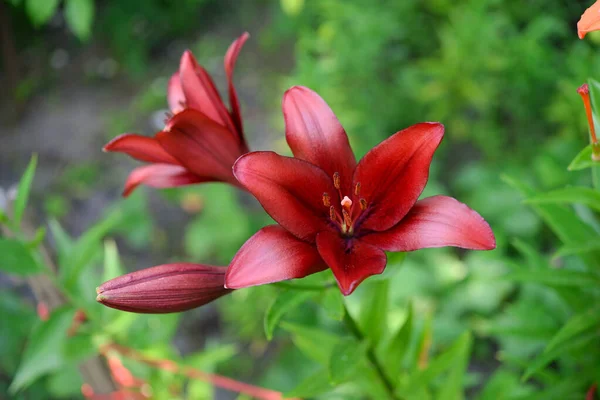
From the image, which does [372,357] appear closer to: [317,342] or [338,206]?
[317,342]

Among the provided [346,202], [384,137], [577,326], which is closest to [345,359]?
[346,202]

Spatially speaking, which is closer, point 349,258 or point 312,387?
point 349,258

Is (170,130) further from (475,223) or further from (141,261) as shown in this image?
(141,261)

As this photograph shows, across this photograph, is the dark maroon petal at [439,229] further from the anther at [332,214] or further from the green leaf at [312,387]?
the green leaf at [312,387]

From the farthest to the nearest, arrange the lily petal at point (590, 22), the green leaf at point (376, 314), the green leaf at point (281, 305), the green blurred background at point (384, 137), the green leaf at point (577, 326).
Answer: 1. the green blurred background at point (384, 137)
2. the green leaf at point (376, 314)
3. the green leaf at point (577, 326)
4. the green leaf at point (281, 305)
5. the lily petal at point (590, 22)

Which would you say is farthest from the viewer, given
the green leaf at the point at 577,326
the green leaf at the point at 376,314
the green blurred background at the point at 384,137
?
the green blurred background at the point at 384,137

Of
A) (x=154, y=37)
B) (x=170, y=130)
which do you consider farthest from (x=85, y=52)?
(x=170, y=130)

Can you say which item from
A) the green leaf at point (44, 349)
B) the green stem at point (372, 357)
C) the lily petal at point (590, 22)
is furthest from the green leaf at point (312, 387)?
the lily petal at point (590, 22)
